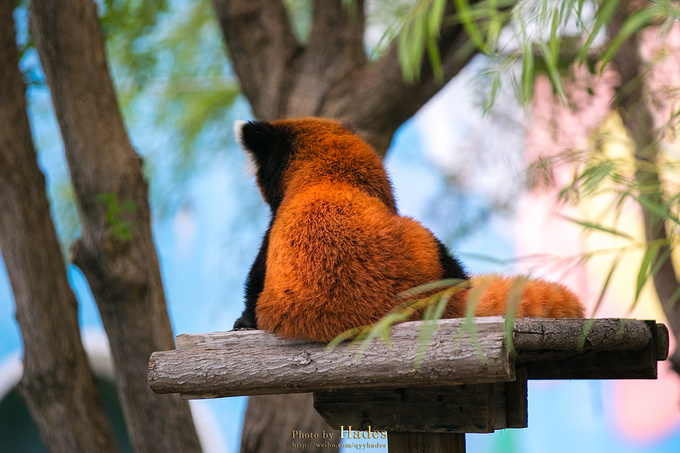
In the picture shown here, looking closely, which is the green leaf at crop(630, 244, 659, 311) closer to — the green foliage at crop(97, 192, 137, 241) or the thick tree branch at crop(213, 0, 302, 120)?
the green foliage at crop(97, 192, 137, 241)

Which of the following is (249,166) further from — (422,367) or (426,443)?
(426,443)

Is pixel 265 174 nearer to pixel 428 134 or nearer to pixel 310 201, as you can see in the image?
pixel 310 201

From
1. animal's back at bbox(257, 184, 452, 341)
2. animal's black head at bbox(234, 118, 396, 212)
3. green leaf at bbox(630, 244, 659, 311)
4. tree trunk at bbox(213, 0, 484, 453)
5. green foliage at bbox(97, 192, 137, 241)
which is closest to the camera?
green leaf at bbox(630, 244, 659, 311)

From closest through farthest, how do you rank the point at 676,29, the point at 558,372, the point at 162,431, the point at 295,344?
1. the point at 295,344
2. the point at 558,372
3. the point at 162,431
4. the point at 676,29

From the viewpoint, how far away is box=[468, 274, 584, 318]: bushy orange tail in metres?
1.19

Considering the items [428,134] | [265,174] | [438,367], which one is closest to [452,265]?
[438,367]

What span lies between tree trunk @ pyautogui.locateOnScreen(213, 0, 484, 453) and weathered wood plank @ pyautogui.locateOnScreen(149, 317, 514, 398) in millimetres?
926

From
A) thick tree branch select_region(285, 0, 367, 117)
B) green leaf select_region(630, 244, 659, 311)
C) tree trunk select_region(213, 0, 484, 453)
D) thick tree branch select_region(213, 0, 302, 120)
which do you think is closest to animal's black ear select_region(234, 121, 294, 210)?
green leaf select_region(630, 244, 659, 311)

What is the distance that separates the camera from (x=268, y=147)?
4.37ft

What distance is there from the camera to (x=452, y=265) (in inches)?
50.0

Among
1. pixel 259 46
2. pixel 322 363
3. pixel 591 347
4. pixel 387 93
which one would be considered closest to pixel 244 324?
pixel 322 363

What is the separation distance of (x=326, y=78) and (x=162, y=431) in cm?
133

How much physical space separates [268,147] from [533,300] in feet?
1.98

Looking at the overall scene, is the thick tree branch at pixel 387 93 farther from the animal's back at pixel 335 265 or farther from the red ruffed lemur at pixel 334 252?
the animal's back at pixel 335 265
